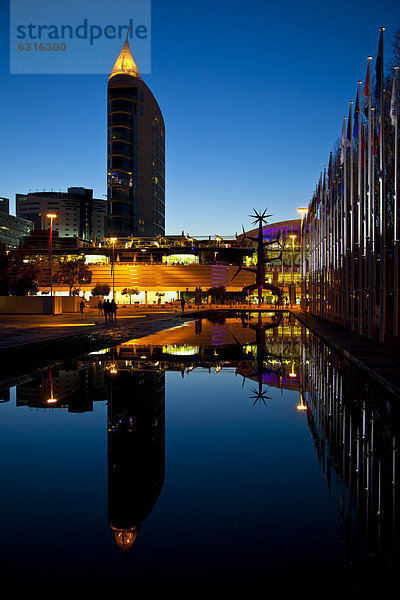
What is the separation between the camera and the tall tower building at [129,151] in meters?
147

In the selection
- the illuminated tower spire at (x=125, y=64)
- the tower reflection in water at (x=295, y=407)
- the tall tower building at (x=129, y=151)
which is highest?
the illuminated tower spire at (x=125, y=64)

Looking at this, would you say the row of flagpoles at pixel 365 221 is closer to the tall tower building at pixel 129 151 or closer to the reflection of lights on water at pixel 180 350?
the reflection of lights on water at pixel 180 350

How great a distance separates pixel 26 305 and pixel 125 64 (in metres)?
138

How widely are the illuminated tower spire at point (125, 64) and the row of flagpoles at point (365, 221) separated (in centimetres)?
13351

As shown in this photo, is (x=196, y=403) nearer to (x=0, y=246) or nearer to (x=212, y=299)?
(x=0, y=246)

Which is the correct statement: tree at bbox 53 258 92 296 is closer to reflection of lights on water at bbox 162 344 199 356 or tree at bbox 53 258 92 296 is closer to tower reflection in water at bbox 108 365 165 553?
reflection of lights on water at bbox 162 344 199 356

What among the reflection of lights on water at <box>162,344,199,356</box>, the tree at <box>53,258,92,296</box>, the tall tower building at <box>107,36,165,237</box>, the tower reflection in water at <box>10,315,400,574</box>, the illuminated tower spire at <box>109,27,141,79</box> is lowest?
the reflection of lights on water at <box>162,344,199,356</box>

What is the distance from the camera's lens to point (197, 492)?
4812 mm

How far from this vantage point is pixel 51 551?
146 inches

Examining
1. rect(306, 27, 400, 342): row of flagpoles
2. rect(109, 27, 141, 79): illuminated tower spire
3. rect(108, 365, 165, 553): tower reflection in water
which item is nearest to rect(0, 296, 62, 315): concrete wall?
rect(306, 27, 400, 342): row of flagpoles

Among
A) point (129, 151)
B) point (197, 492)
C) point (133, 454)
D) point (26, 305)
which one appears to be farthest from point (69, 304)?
point (129, 151)

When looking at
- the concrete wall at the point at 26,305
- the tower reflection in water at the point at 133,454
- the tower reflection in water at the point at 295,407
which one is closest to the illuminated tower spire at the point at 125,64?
the concrete wall at the point at 26,305

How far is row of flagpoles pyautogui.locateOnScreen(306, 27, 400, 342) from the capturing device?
19.6 meters

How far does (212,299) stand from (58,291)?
3643 centimetres
